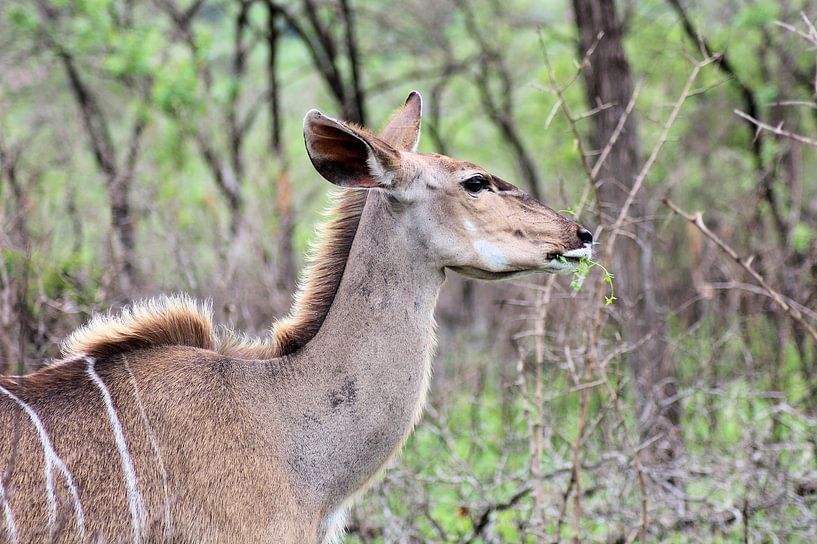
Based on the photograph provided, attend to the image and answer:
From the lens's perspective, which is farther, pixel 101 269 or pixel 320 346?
pixel 101 269

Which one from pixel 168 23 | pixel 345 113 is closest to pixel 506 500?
pixel 345 113

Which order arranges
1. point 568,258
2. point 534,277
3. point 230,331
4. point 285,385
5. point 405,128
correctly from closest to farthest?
point 285,385 < point 568,258 < point 230,331 < point 405,128 < point 534,277

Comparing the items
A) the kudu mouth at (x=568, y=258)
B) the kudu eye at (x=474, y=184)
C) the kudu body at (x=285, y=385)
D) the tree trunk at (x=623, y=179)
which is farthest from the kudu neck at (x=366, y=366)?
the tree trunk at (x=623, y=179)

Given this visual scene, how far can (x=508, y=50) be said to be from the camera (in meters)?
13.9

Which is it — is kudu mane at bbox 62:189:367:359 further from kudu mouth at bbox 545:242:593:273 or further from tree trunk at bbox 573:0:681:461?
tree trunk at bbox 573:0:681:461

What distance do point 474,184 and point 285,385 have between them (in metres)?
0.98

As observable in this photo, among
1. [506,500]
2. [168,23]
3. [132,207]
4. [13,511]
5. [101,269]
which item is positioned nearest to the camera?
[13,511]

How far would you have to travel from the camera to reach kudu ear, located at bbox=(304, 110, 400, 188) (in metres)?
3.33

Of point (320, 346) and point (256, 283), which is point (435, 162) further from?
point (256, 283)

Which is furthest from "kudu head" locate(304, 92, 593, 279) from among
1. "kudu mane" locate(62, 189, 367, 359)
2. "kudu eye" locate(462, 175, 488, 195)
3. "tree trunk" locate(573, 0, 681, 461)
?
"tree trunk" locate(573, 0, 681, 461)

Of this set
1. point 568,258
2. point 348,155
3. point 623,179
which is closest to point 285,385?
point 348,155

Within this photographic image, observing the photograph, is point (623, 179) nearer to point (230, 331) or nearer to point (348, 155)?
point (348, 155)

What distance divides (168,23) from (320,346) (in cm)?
979

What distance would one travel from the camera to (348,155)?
3.42m
